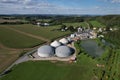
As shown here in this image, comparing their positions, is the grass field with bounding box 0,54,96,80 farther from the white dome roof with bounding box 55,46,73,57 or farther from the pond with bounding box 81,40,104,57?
the pond with bounding box 81,40,104,57

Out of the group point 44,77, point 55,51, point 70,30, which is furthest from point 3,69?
point 70,30

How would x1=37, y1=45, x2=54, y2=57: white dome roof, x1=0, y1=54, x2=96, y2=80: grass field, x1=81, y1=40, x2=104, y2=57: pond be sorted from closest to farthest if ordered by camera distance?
x1=0, y1=54, x2=96, y2=80: grass field
x1=37, y1=45, x2=54, y2=57: white dome roof
x1=81, y1=40, x2=104, y2=57: pond

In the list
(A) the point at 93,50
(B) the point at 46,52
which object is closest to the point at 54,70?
(B) the point at 46,52

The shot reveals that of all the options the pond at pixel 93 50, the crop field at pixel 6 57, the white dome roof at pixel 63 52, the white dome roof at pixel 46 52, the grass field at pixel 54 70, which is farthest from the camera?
the pond at pixel 93 50

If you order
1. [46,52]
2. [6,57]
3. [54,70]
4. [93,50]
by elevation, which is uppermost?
[46,52]

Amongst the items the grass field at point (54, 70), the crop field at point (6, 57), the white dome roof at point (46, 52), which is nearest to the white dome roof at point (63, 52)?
the white dome roof at point (46, 52)

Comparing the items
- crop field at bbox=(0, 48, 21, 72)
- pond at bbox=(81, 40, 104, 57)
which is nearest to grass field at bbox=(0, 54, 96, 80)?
crop field at bbox=(0, 48, 21, 72)

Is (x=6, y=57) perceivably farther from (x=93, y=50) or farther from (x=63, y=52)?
(x=93, y=50)

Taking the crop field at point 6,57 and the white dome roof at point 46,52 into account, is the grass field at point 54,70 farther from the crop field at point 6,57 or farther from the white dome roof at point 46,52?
the white dome roof at point 46,52

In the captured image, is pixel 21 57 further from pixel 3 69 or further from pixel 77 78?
pixel 77 78
